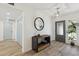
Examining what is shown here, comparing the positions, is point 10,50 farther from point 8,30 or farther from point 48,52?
point 8,30

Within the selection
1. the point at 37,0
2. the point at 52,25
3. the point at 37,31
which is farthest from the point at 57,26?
the point at 37,0

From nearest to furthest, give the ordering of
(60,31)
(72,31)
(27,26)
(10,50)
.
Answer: (27,26), (10,50), (72,31), (60,31)

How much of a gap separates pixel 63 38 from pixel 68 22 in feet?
3.59

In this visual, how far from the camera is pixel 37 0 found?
83 cm

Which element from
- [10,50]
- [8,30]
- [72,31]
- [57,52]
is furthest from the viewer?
[8,30]

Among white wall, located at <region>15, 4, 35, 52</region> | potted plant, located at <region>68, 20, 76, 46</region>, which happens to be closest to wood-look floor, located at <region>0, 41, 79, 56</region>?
white wall, located at <region>15, 4, 35, 52</region>

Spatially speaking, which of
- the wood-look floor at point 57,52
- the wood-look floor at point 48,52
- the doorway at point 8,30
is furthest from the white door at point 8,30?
the wood-look floor at point 57,52

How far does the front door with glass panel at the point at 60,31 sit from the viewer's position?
16.4 ft

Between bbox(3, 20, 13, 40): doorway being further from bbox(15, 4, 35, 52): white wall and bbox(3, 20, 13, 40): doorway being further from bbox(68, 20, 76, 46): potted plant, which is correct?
bbox(68, 20, 76, 46): potted plant

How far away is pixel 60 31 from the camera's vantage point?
5.25m

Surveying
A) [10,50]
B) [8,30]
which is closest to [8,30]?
[8,30]

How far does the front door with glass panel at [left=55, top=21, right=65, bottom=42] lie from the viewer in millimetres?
4984

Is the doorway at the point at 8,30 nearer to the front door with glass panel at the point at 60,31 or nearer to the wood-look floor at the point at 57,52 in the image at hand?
the front door with glass panel at the point at 60,31

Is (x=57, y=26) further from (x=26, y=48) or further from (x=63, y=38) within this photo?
(x=26, y=48)
